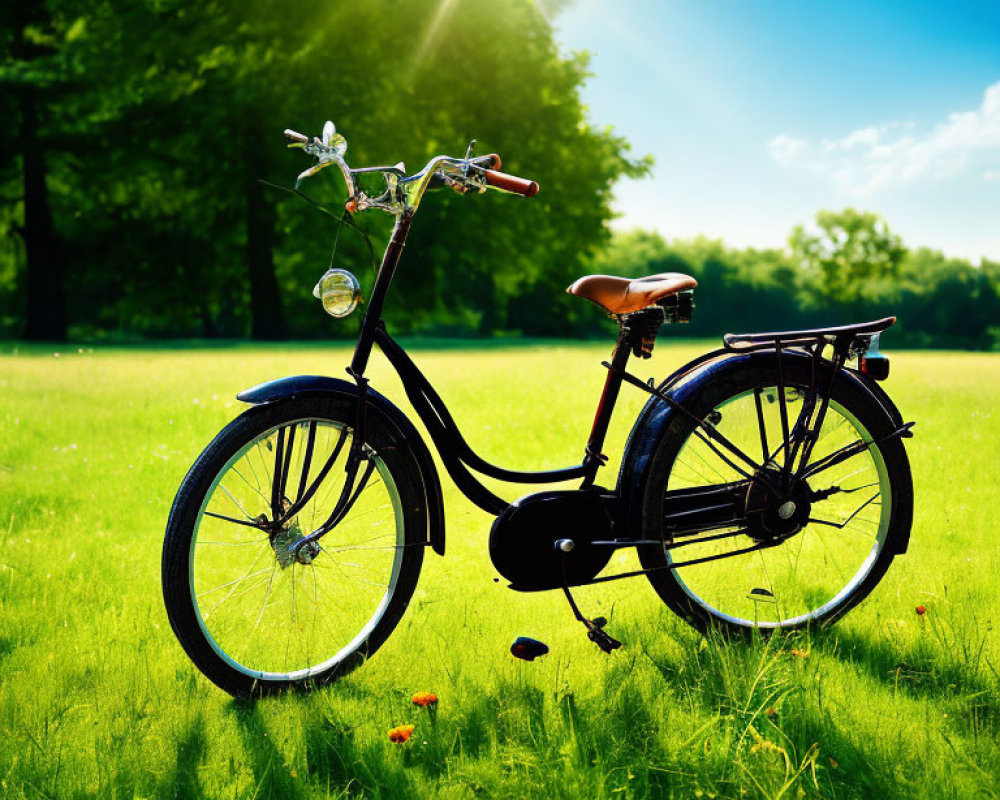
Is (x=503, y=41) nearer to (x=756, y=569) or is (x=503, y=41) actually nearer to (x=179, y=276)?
(x=179, y=276)

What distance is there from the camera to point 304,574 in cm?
301

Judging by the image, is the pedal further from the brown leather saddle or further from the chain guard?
the brown leather saddle

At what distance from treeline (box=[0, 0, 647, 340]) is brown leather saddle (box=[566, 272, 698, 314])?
19.2 meters

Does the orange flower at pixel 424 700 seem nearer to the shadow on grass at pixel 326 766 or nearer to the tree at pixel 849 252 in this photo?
the shadow on grass at pixel 326 766

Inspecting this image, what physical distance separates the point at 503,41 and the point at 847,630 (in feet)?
76.3

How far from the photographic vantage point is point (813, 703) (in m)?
2.58


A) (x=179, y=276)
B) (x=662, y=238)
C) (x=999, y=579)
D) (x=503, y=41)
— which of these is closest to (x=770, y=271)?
(x=662, y=238)

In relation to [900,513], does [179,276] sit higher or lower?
higher

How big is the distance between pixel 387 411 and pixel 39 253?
23.4m

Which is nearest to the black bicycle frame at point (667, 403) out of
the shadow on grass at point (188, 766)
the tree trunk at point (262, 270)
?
the shadow on grass at point (188, 766)

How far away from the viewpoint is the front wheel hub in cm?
317

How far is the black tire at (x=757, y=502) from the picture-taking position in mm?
3107

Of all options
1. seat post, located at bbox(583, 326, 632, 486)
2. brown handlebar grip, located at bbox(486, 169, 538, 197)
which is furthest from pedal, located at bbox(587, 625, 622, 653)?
brown handlebar grip, located at bbox(486, 169, 538, 197)

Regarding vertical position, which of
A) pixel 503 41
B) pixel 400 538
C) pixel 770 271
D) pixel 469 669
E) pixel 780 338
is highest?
pixel 503 41
